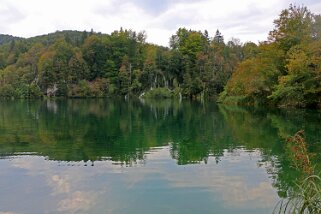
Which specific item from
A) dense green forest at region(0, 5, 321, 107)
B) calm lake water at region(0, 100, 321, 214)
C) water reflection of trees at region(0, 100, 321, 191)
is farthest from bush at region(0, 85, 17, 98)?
calm lake water at region(0, 100, 321, 214)

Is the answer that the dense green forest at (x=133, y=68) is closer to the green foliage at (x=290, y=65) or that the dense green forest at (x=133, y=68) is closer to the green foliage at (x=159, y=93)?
the green foliage at (x=159, y=93)

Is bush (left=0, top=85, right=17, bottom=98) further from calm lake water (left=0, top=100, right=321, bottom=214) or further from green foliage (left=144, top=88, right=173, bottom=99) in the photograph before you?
calm lake water (left=0, top=100, right=321, bottom=214)

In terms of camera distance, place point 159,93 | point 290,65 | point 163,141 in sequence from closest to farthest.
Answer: point 163,141 < point 290,65 < point 159,93

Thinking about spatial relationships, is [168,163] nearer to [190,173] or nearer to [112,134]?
[190,173]

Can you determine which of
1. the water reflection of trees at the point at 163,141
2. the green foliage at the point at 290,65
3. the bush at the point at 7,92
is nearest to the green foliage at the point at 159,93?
the bush at the point at 7,92

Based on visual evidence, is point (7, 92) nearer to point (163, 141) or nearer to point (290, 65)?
point (290, 65)

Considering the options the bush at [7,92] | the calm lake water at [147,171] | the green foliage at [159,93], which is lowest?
the calm lake water at [147,171]

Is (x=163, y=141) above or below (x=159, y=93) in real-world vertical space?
below

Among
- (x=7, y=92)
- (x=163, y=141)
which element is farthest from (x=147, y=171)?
(x=7, y=92)

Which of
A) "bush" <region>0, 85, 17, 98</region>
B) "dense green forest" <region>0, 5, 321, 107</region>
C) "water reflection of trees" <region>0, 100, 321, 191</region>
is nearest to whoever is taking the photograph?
"water reflection of trees" <region>0, 100, 321, 191</region>

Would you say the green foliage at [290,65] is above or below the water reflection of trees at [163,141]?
above

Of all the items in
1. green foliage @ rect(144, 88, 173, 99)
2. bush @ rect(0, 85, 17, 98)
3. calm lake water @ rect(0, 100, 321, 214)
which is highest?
bush @ rect(0, 85, 17, 98)

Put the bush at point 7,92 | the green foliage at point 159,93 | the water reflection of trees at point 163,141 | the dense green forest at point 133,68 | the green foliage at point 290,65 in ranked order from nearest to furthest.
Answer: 1. the water reflection of trees at point 163,141
2. the green foliage at point 290,65
3. the dense green forest at point 133,68
4. the green foliage at point 159,93
5. the bush at point 7,92

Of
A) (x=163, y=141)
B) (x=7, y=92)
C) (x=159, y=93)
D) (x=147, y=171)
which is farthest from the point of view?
(x=7, y=92)
